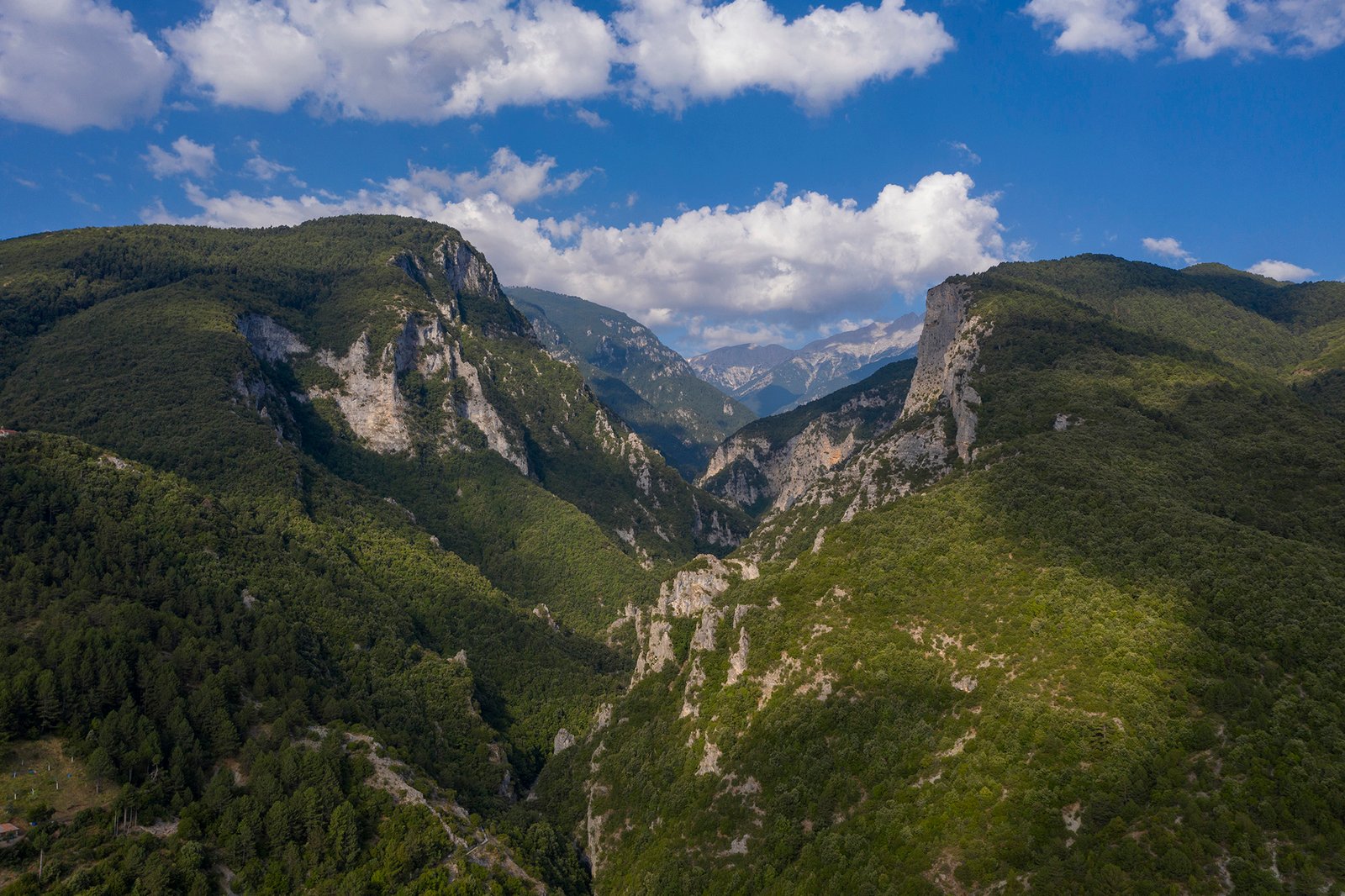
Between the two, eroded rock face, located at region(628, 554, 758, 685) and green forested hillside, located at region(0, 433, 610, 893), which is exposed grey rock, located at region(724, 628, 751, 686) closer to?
eroded rock face, located at region(628, 554, 758, 685)

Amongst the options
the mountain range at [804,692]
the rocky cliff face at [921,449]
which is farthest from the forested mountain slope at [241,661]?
the rocky cliff face at [921,449]

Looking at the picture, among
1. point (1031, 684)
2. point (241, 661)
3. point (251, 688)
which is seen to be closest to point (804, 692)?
point (1031, 684)

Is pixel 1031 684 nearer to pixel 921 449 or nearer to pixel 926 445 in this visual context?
pixel 926 445

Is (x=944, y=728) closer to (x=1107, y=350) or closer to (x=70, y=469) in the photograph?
(x=1107, y=350)

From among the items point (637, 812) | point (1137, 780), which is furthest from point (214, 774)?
point (1137, 780)

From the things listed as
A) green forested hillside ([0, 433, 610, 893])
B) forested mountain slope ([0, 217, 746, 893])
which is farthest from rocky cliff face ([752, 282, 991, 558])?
green forested hillside ([0, 433, 610, 893])

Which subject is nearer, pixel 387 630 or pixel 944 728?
pixel 944 728

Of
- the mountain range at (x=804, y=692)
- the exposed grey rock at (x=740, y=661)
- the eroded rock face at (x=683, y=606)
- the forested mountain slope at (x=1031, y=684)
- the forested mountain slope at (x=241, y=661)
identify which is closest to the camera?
the forested mountain slope at (x=1031, y=684)

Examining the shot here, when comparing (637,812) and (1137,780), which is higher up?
(1137,780)

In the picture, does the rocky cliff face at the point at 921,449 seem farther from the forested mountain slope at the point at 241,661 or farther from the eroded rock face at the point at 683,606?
the forested mountain slope at the point at 241,661
